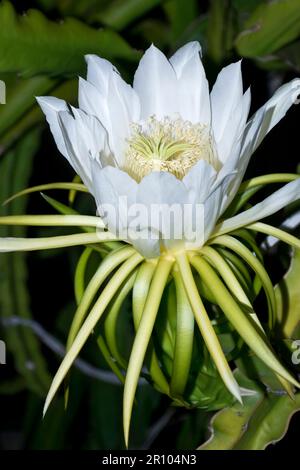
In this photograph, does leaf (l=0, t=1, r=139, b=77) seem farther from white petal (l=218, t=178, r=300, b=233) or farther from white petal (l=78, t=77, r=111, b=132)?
white petal (l=218, t=178, r=300, b=233)

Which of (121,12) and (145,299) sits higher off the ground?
(121,12)

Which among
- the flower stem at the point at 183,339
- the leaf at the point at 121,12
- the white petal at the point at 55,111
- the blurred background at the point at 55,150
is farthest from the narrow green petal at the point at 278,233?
the leaf at the point at 121,12

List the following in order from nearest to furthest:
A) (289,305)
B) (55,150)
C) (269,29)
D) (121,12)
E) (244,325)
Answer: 1. (244,325)
2. (289,305)
3. (269,29)
4. (121,12)
5. (55,150)

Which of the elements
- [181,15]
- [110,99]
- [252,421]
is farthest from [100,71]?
[181,15]

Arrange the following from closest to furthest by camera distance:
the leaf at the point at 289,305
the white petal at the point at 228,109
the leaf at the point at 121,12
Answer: the white petal at the point at 228,109 < the leaf at the point at 289,305 < the leaf at the point at 121,12

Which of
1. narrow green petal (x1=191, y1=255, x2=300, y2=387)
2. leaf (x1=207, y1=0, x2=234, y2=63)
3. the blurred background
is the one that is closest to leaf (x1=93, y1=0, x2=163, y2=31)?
the blurred background

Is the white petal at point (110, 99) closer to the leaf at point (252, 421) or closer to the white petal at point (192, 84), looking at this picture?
the white petal at point (192, 84)

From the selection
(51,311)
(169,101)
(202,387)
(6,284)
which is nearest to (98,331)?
(202,387)

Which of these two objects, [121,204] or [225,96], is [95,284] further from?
[225,96]
